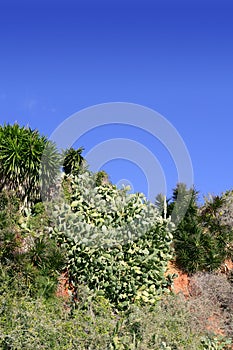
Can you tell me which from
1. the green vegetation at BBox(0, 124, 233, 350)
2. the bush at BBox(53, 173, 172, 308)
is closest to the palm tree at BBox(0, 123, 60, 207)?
the green vegetation at BBox(0, 124, 233, 350)

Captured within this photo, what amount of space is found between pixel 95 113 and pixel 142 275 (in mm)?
5358

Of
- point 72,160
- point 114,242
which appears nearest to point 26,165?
point 72,160

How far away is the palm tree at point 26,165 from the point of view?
626 inches

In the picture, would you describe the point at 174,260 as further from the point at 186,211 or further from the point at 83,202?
the point at 83,202

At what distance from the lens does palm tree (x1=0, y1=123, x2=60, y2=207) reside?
15.9 meters

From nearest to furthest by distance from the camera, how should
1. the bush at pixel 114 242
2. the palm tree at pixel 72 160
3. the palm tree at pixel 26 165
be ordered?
the bush at pixel 114 242, the palm tree at pixel 26 165, the palm tree at pixel 72 160

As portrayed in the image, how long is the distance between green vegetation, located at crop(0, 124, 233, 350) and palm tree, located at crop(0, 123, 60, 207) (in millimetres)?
32

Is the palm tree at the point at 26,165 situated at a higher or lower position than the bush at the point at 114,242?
higher

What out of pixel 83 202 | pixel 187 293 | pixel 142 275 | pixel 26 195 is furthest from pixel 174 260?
pixel 26 195

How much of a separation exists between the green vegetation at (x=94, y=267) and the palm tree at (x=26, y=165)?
3 cm

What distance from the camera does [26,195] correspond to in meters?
16.0

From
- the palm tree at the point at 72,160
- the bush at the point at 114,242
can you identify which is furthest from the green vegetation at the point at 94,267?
the palm tree at the point at 72,160

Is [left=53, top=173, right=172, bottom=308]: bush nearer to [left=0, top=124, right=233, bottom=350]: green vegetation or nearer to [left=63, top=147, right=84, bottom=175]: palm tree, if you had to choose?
[left=0, top=124, right=233, bottom=350]: green vegetation

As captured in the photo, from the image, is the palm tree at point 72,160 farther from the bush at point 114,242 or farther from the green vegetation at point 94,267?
the bush at point 114,242
